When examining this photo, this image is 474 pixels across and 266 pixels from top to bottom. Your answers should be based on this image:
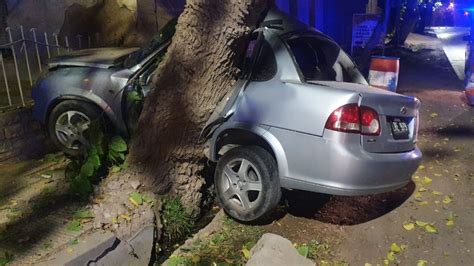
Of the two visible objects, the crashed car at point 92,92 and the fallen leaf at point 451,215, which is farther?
the crashed car at point 92,92

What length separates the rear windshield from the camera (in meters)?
4.43

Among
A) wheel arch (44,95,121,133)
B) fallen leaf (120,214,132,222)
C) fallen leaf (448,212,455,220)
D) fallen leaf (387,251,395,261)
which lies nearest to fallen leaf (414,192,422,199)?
fallen leaf (448,212,455,220)

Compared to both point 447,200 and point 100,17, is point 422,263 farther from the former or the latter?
point 100,17

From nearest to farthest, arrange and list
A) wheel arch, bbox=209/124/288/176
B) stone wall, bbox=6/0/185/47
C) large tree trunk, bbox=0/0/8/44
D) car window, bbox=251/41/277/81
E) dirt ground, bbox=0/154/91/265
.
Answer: dirt ground, bbox=0/154/91/265 < wheel arch, bbox=209/124/288/176 < car window, bbox=251/41/277/81 < stone wall, bbox=6/0/185/47 < large tree trunk, bbox=0/0/8/44


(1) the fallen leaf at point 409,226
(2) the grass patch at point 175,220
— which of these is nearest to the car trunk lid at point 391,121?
(1) the fallen leaf at point 409,226

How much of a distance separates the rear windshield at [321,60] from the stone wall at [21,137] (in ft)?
11.8

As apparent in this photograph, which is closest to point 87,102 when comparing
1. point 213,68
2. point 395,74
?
point 213,68

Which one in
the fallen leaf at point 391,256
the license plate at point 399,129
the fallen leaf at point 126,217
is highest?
the license plate at point 399,129

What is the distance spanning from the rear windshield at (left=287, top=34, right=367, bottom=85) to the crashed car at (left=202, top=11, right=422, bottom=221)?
16 millimetres

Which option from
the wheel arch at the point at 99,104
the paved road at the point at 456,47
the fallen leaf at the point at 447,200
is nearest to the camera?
the fallen leaf at the point at 447,200

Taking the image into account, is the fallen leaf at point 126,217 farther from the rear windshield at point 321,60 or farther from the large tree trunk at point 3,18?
the large tree trunk at point 3,18

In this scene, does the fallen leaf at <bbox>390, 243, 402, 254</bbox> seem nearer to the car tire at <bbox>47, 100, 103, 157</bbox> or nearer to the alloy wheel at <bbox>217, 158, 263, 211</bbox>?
the alloy wheel at <bbox>217, 158, 263, 211</bbox>

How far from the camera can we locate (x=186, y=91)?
14.1 ft

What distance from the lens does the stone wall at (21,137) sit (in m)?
5.43
